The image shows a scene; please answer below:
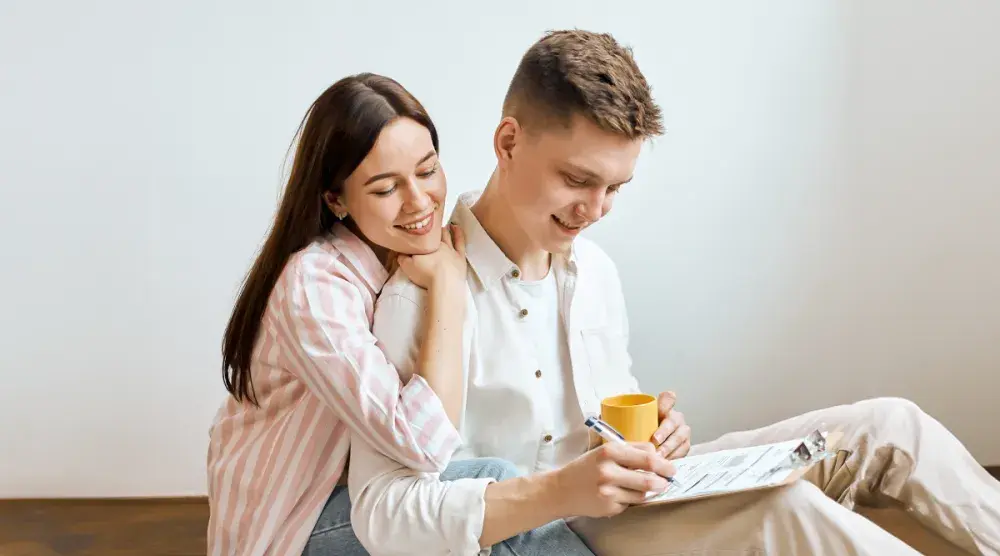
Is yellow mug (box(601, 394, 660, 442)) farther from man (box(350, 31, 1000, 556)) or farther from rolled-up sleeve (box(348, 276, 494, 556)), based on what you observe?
rolled-up sleeve (box(348, 276, 494, 556))

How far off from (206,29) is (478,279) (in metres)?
1.03

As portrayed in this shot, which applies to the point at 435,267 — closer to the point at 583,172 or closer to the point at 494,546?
the point at 583,172

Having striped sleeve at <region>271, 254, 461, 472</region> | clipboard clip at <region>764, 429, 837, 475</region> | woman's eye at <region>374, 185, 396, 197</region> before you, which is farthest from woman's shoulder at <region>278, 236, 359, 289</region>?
clipboard clip at <region>764, 429, 837, 475</region>

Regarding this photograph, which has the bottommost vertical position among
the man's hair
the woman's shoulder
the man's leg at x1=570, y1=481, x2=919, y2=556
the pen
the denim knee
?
the denim knee

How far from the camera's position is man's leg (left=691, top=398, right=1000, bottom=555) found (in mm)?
1326

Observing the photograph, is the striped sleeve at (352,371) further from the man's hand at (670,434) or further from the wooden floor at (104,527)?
the wooden floor at (104,527)

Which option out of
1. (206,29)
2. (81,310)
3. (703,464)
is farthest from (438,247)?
(81,310)

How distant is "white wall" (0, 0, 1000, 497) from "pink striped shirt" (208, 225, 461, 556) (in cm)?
76

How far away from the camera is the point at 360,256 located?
148 cm

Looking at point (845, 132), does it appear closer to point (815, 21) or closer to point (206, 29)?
point (815, 21)

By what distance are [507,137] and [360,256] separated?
0.93 ft

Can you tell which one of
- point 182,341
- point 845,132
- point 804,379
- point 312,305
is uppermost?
point 845,132

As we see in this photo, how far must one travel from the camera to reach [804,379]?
2232 millimetres

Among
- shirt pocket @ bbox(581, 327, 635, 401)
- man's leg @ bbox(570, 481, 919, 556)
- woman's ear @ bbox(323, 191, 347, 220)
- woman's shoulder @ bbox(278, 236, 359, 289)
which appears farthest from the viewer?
shirt pocket @ bbox(581, 327, 635, 401)
